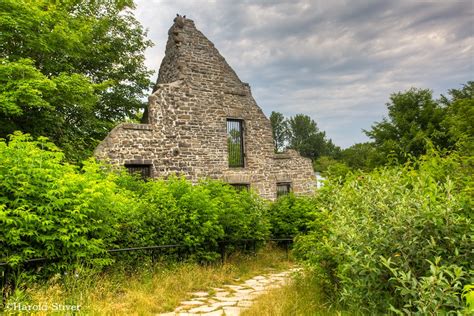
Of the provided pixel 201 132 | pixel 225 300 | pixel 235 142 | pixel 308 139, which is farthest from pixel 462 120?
pixel 308 139

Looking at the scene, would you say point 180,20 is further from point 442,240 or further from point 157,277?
point 442,240

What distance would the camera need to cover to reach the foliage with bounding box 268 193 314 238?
11477mm

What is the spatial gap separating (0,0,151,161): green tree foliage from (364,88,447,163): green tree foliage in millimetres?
17950

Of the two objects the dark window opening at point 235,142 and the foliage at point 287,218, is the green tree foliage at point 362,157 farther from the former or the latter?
the dark window opening at point 235,142

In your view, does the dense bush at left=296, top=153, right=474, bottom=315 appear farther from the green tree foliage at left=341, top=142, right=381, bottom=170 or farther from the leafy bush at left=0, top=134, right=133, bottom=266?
the green tree foliage at left=341, top=142, right=381, bottom=170

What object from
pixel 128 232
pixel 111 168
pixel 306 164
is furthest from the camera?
pixel 306 164

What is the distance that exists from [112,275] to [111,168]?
16.2ft

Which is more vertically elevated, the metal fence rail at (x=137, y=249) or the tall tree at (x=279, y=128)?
the tall tree at (x=279, y=128)

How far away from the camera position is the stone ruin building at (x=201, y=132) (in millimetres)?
12273

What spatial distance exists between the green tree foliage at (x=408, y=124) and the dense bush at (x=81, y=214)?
65.1ft

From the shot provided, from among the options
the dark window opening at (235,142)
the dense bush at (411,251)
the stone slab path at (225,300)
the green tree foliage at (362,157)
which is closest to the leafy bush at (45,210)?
the stone slab path at (225,300)

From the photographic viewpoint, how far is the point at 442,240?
361 cm

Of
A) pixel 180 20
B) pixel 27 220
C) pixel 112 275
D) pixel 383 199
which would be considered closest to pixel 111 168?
pixel 112 275

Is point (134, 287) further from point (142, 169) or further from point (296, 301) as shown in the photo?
point (142, 169)
